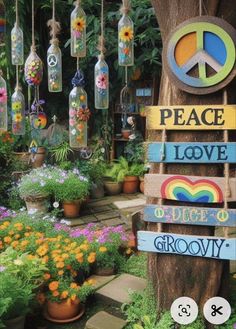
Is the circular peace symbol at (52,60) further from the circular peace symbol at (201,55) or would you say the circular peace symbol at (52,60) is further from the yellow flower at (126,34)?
the circular peace symbol at (201,55)

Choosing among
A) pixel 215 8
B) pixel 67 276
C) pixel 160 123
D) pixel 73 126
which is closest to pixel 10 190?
pixel 67 276

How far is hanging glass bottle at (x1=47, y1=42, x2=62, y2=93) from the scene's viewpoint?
2379mm

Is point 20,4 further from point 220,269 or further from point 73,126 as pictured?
point 220,269

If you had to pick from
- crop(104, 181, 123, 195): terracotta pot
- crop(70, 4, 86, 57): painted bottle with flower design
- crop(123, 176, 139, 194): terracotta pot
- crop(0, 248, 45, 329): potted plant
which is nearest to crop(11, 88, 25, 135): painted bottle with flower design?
crop(70, 4, 86, 57): painted bottle with flower design

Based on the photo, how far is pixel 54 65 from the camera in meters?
2.39

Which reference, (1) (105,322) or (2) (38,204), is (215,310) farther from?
(2) (38,204)

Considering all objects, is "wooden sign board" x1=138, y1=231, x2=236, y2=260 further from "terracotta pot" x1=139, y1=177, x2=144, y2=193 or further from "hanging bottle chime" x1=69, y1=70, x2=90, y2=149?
"terracotta pot" x1=139, y1=177, x2=144, y2=193

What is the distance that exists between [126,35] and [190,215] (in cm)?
106

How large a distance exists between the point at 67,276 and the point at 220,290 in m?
1.09

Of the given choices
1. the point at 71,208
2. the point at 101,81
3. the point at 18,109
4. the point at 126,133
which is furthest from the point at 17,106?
the point at 126,133

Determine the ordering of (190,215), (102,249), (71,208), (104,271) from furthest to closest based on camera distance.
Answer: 1. (71,208)
2. (104,271)
3. (102,249)
4. (190,215)

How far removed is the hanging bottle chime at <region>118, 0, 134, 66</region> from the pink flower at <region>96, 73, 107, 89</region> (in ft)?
0.47

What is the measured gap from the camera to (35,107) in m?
2.63

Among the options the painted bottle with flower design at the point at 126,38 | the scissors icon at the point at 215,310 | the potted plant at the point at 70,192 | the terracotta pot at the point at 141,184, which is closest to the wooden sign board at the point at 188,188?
the scissors icon at the point at 215,310
